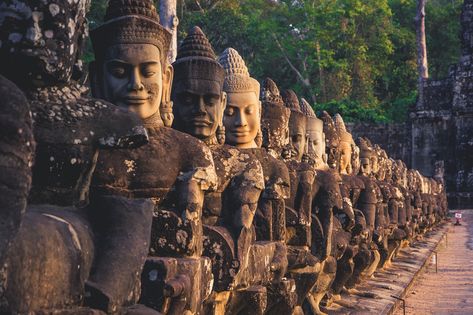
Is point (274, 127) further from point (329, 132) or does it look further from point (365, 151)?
point (365, 151)

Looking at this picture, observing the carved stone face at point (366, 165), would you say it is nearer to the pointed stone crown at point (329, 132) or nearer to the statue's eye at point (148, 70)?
the pointed stone crown at point (329, 132)

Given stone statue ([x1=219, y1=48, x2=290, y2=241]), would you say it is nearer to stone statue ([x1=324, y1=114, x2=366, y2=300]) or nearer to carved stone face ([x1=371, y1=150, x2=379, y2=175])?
stone statue ([x1=324, y1=114, x2=366, y2=300])

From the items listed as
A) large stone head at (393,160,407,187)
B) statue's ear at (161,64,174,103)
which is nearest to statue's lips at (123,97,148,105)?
statue's ear at (161,64,174,103)

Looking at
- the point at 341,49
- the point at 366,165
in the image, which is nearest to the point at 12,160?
the point at 366,165

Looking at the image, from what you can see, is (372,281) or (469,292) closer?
(372,281)

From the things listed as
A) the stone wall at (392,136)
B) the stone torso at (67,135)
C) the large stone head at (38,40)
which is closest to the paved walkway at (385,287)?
the stone torso at (67,135)

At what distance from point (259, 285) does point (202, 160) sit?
1274 millimetres

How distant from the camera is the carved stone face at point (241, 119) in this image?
20.2 ft

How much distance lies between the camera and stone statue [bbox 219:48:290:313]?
5777 millimetres

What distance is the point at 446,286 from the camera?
12.7 metres

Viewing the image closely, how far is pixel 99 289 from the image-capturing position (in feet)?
9.26

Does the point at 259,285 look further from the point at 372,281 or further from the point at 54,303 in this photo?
the point at 372,281

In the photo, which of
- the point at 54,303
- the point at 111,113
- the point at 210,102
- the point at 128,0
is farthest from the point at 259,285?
the point at 54,303

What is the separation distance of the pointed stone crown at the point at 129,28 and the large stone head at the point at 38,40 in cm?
129
